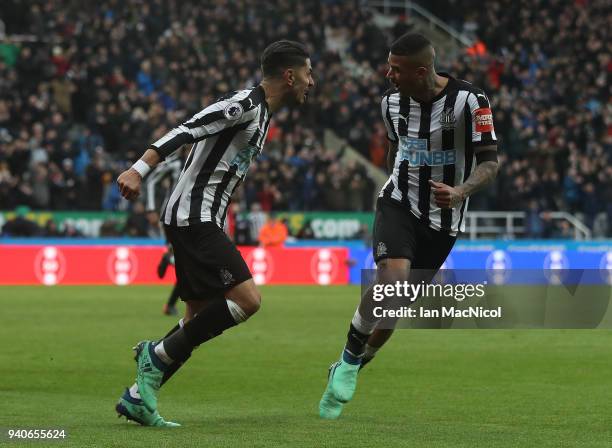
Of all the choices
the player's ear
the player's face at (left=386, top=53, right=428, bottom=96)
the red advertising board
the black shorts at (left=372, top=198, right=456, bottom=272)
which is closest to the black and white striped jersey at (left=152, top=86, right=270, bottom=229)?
the player's ear

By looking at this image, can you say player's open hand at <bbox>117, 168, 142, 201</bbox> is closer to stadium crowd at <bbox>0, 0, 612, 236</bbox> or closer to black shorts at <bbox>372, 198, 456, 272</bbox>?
black shorts at <bbox>372, 198, 456, 272</bbox>

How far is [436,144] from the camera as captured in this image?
312 inches

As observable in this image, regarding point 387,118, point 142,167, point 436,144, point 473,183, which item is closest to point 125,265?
point 387,118

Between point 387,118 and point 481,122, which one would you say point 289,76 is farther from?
point 481,122

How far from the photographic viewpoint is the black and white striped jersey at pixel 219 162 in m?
7.13

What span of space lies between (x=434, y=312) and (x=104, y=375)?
2725 millimetres

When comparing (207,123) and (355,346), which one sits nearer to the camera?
(207,123)

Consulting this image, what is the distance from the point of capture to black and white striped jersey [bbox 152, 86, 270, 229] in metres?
7.13

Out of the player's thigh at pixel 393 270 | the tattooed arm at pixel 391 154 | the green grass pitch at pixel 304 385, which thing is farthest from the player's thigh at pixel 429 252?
the green grass pitch at pixel 304 385

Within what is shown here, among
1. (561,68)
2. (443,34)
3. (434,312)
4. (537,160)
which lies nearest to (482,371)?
(434,312)

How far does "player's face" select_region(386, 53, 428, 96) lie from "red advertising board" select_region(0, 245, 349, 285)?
700 inches

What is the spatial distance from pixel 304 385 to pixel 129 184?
11.5 ft

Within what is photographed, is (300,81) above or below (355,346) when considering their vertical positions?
above

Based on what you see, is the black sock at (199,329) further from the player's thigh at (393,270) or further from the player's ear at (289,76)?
the player's ear at (289,76)
